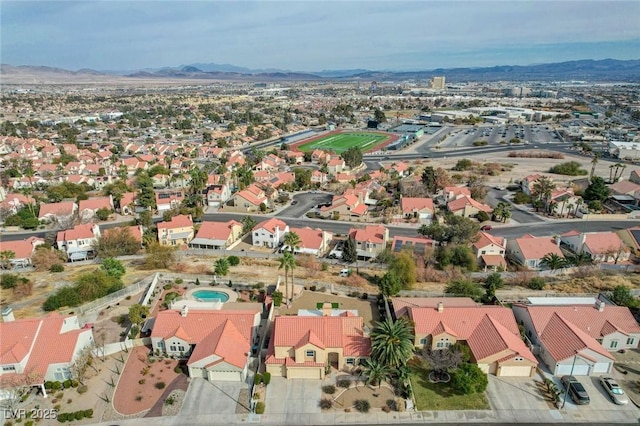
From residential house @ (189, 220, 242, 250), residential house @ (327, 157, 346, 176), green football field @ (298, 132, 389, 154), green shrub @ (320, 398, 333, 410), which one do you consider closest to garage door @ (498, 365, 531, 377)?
green shrub @ (320, 398, 333, 410)

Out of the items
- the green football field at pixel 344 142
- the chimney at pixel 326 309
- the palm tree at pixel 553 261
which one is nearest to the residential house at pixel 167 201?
the chimney at pixel 326 309

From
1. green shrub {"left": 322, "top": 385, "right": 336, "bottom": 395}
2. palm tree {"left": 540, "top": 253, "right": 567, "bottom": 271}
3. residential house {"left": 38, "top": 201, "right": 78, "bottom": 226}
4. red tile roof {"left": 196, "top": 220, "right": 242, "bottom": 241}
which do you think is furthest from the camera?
residential house {"left": 38, "top": 201, "right": 78, "bottom": 226}

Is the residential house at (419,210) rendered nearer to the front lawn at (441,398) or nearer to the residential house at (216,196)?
the residential house at (216,196)

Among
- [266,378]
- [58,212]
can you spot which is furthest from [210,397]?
[58,212]

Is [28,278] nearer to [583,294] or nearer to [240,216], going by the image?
[240,216]

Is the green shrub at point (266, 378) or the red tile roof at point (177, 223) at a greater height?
the red tile roof at point (177, 223)

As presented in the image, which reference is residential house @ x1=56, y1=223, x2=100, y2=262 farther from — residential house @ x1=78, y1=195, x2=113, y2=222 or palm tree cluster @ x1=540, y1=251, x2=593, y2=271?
palm tree cluster @ x1=540, y1=251, x2=593, y2=271

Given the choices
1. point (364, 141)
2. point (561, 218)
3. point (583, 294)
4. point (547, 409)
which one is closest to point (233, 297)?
point (547, 409)
